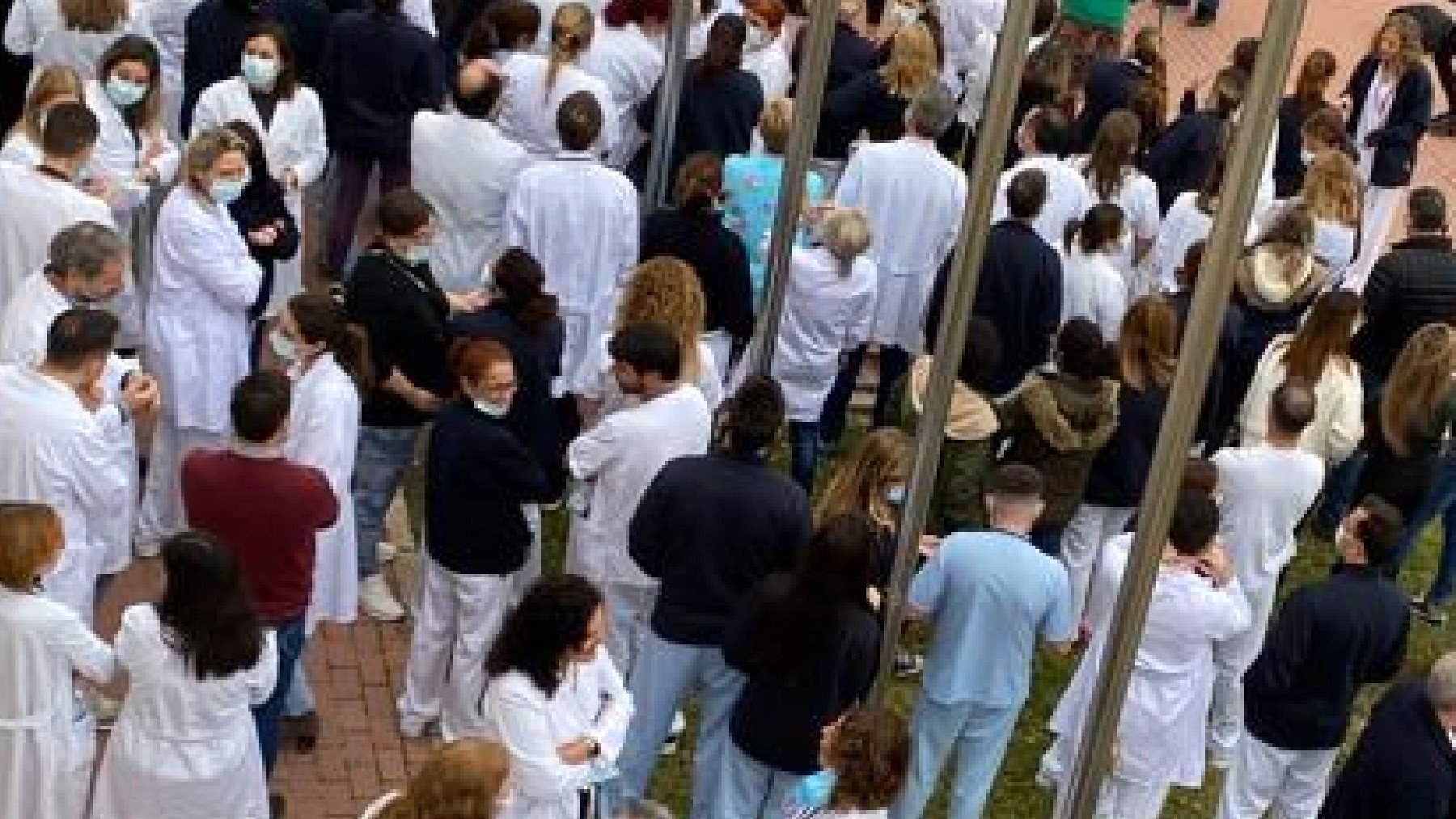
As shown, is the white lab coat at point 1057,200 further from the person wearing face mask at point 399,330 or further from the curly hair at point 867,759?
the curly hair at point 867,759

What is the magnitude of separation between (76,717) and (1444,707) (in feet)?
13.7

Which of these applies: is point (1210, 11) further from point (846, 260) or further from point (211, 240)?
point (211, 240)

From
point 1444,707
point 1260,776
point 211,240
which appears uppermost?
point 211,240

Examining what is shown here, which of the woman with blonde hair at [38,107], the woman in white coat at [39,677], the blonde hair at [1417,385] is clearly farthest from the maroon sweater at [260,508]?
the blonde hair at [1417,385]

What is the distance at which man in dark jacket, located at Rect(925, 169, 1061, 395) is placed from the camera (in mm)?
9516

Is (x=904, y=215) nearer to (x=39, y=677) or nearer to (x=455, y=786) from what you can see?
(x=39, y=677)

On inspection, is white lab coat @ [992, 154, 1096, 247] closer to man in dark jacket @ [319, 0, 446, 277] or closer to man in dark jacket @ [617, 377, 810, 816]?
man in dark jacket @ [319, 0, 446, 277]

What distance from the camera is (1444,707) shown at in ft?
23.5

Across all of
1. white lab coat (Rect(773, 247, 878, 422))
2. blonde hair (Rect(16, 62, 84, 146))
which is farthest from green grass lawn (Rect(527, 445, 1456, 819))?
blonde hair (Rect(16, 62, 84, 146))

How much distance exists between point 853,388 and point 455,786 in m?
5.72

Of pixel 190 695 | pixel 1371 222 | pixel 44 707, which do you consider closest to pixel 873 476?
pixel 190 695

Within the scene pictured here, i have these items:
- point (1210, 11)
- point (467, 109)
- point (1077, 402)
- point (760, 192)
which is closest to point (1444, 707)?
point (1077, 402)

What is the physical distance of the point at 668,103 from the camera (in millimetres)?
10242

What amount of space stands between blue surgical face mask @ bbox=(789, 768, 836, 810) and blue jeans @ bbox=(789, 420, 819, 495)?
3.66 meters
